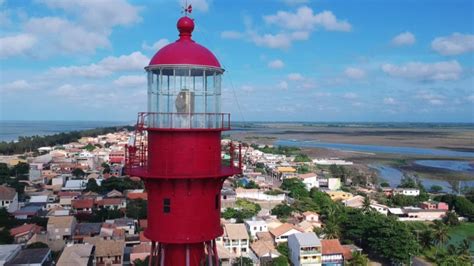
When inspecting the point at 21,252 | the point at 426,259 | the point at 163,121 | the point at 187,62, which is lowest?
the point at 426,259

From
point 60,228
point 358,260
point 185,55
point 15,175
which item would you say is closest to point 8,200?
point 60,228

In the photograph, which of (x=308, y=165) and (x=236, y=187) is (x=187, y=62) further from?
(x=308, y=165)

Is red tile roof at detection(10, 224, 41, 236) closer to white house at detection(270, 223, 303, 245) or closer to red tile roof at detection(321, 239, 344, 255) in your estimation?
white house at detection(270, 223, 303, 245)

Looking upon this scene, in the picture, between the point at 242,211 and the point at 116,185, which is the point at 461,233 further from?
the point at 116,185

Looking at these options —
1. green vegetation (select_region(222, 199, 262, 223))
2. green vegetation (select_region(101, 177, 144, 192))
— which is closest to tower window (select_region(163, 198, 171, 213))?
green vegetation (select_region(222, 199, 262, 223))

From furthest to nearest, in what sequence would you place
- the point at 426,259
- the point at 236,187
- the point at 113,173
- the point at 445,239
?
the point at 113,173
the point at 236,187
the point at 445,239
the point at 426,259

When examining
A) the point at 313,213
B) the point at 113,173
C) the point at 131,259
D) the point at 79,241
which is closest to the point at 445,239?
the point at 313,213

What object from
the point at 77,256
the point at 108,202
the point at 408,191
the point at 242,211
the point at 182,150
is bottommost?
the point at 408,191
